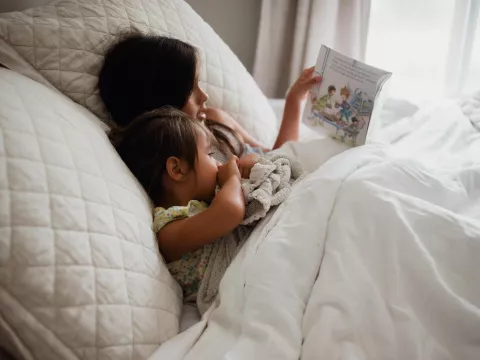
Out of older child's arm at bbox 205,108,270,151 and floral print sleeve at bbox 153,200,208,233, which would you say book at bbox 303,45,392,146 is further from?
floral print sleeve at bbox 153,200,208,233

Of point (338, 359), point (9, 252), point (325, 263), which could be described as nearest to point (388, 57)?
point (325, 263)

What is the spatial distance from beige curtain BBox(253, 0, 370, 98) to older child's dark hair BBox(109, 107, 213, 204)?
1.10 m

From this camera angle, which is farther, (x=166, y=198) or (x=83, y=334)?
(x=166, y=198)

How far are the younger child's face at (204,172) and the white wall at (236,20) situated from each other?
115 centimetres

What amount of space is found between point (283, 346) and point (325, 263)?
157mm

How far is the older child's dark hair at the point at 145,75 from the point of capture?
112cm

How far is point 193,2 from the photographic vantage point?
200 centimetres

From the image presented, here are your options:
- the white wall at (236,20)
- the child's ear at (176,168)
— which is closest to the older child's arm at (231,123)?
the child's ear at (176,168)

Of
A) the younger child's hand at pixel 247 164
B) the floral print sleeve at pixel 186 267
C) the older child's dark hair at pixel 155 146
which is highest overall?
the older child's dark hair at pixel 155 146

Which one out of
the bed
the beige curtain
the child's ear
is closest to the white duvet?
the bed

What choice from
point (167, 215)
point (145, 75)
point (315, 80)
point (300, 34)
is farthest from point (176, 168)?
point (300, 34)

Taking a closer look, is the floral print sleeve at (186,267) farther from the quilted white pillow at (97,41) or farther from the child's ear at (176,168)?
the quilted white pillow at (97,41)

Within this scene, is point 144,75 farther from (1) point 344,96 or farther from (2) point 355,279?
(2) point 355,279

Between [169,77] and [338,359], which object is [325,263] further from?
[169,77]
